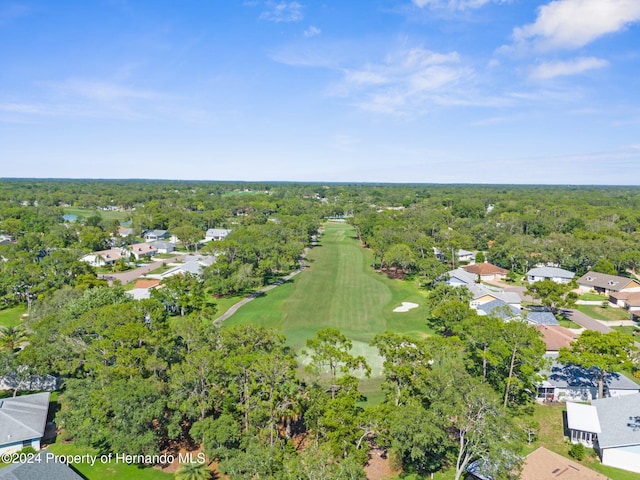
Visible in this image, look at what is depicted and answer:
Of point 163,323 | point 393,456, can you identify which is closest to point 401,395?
point 393,456

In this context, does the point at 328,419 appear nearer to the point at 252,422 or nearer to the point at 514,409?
the point at 252,422

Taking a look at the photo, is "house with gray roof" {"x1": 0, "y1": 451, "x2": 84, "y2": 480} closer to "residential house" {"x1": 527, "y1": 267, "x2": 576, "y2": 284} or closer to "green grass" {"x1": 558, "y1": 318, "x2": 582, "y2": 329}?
"green grass" {"x1": 558, "y1": 318, "x2": 582, "y2": 329}

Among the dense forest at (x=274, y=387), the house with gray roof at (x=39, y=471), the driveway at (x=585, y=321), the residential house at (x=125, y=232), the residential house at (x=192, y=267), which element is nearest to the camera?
the house with gray roof at (x=39, y=471)

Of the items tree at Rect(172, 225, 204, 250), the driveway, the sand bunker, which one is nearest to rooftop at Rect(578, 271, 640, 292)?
the driveway

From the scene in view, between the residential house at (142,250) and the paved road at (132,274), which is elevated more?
the residential house at (142,250)

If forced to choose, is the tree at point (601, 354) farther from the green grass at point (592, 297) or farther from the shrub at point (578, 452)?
the green grass at point (592, 297)

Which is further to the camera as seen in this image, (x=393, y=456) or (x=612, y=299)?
(x=612, y=299)

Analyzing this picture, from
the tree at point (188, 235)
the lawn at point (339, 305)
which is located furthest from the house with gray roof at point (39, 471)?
the tree at point (188, 235)
